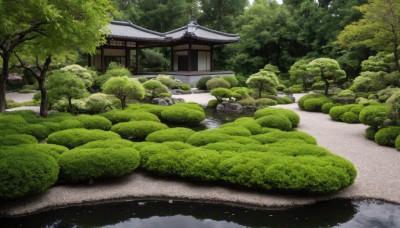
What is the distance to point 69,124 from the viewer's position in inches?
430

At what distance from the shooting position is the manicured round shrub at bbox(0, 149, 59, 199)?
5992 millimetres

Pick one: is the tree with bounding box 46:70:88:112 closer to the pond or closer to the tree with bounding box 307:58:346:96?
the pond

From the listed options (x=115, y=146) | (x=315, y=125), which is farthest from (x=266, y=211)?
(x=315, y=125)

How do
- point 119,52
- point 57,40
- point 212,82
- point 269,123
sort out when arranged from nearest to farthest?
point 57,40
point 269,123
point 212,82
point 119,52

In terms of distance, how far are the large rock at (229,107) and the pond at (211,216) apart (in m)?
12.6

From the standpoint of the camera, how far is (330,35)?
31.4 meters

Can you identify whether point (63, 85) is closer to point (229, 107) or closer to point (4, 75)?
point (4, 75)

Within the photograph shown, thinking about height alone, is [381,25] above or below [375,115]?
above

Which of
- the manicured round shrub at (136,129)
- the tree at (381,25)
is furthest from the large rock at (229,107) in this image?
the manicured round shrub at (136,129)

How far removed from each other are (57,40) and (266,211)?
303 inches

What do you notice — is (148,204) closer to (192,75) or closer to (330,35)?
(192,75)

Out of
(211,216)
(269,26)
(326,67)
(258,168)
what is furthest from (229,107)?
(269,26)

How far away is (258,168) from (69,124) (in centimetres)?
679

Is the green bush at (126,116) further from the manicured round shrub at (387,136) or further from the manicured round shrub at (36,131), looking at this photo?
the manicured round shrub at (387,136)
